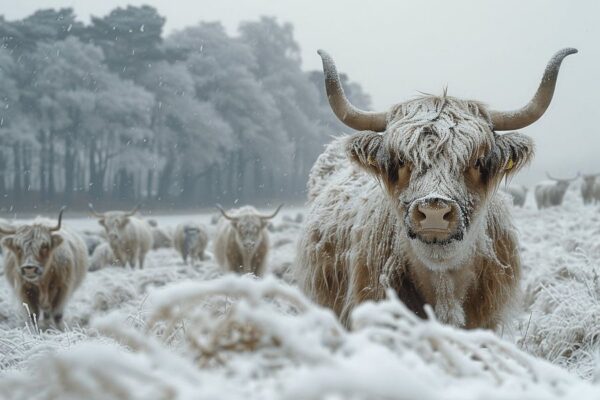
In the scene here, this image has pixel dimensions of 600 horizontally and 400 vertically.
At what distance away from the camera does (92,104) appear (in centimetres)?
3338

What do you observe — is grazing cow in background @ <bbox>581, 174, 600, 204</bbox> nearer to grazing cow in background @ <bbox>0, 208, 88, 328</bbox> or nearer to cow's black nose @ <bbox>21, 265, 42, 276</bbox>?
grazing cow in background @ <bbox>0, 208, 88, 328</bbox>

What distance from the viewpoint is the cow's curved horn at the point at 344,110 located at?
12.7 feet

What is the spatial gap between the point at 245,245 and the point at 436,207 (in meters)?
9.25

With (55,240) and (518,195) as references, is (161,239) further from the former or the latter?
(518,195)

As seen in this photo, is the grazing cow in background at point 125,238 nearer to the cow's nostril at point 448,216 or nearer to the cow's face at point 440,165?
the cow's face at point 440,165

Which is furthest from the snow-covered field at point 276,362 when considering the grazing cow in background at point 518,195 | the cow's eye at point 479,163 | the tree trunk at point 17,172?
the tree trunk at point 17,172

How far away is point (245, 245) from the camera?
1204 centimetres

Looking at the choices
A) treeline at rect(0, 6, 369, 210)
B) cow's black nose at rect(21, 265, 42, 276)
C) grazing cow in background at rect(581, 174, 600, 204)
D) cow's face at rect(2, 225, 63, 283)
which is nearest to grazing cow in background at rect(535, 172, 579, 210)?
grazing cow in background at rect(581, 174, 600, 204)

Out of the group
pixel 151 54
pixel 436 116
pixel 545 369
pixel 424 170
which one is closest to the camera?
pixel 545 369

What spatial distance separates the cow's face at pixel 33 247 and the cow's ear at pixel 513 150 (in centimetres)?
700

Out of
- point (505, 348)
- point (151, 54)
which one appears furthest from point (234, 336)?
point (151, 54)

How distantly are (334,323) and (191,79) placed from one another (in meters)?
40.4

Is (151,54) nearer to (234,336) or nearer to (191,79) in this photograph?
(191,79)

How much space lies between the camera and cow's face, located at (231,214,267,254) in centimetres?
1205
